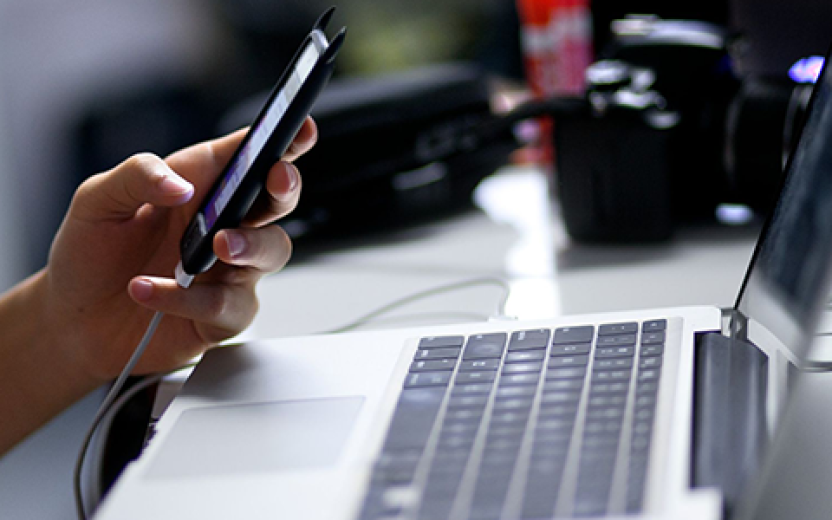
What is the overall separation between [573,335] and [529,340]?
0.8 inches

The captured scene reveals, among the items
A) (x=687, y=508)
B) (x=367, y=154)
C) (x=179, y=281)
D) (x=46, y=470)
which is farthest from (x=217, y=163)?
(x=46, y=470)

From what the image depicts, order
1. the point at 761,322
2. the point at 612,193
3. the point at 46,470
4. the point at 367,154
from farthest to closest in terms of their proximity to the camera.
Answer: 1. the point at 46,470
2. the point at 367,154
3. the point at 612,193
4. the point at 761,322

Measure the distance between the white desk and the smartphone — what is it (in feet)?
0.45

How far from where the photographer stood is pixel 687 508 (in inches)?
11.7

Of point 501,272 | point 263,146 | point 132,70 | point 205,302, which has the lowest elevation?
point 132,70

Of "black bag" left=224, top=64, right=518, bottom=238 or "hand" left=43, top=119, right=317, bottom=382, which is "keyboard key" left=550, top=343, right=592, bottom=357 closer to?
"hand" left=43, top=119, right=317, bottom=382

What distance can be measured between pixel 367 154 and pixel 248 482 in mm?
550

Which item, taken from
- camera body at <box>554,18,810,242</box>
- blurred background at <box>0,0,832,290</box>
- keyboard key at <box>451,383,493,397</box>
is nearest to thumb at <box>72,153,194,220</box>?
keyboard key at <box>451,383,493,397</box>

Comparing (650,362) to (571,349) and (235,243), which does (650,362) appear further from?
(235,243)

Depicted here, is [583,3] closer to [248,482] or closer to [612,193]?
[612,193]

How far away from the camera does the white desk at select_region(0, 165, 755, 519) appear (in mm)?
635

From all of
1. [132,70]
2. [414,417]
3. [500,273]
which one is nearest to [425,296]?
[500,273]

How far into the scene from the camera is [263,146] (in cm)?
46

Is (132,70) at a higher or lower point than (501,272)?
lower
